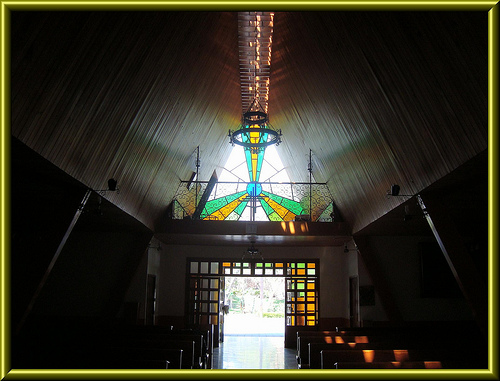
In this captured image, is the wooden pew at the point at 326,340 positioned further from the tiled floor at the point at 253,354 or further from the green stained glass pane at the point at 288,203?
the green stained glass pane at the point at 288,203

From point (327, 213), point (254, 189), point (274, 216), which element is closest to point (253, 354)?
point (274, 216)

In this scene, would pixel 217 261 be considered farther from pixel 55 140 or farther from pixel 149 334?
pixel 55 140

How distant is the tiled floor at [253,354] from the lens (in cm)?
1057

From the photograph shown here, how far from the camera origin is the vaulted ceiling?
476 cm

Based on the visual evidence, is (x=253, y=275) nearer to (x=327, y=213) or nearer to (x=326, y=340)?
(x=327, y=213)

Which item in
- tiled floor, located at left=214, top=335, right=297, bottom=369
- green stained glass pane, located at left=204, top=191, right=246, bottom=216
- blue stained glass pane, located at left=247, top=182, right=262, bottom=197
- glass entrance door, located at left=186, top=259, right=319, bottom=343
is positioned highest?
blue stained glass pane, located at left=247, top=182, right=262, bottom=197

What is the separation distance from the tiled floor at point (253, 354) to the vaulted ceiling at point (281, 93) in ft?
13.1

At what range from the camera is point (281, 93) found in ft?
36.7

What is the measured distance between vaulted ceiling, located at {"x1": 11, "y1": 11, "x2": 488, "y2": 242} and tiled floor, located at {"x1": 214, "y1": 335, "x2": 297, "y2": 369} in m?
4.00

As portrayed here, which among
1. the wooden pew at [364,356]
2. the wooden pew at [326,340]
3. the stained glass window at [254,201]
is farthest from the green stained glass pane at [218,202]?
the wooden pew at [364,356]

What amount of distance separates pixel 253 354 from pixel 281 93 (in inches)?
271

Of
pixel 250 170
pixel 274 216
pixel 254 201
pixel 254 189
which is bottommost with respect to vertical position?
pixel 274 216

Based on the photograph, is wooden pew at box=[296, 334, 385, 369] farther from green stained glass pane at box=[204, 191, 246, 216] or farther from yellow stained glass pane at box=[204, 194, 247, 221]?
green stained glass pane at box=[204, 191, 246, 216]

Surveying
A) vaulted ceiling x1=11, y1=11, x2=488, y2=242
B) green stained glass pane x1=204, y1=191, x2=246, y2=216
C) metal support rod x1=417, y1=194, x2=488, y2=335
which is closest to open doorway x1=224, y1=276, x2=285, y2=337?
green stained glass pane x1=204, y1=191, x2=246, y2=216
